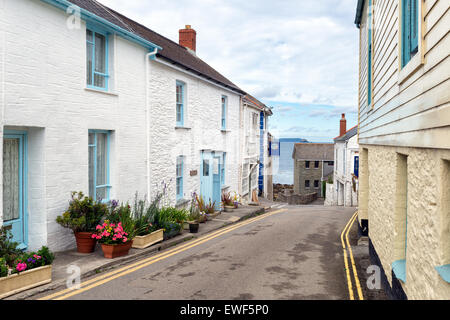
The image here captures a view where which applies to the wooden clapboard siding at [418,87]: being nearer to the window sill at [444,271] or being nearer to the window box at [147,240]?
the window sill at [444,271]

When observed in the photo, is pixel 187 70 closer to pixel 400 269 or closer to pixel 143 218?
pixel 143 218

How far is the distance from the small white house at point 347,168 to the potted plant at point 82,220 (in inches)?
934

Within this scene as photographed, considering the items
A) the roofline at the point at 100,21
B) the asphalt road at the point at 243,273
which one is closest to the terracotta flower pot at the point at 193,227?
the asphalt road at the point at 243,273

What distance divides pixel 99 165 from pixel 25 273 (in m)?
4.57

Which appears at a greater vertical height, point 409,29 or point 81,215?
point 409,29

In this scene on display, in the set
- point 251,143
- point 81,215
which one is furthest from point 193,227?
point 251,143

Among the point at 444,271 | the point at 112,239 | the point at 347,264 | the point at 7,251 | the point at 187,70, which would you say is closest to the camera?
the point at 444,271

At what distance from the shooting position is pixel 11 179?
8.45 meters

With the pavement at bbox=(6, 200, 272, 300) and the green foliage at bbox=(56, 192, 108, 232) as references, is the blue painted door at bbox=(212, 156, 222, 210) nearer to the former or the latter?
the pavement at bbox=(6, 200, 272, 300)

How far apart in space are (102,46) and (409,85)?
328 inches

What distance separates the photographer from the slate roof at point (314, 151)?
61.2 metres

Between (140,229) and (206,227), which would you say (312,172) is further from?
(140,229)

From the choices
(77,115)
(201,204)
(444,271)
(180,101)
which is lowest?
(201,204)

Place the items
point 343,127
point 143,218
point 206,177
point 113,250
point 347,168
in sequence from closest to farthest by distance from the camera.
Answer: point 113,250
point 143,218
point 206,177
point 347,168
point 343,127
